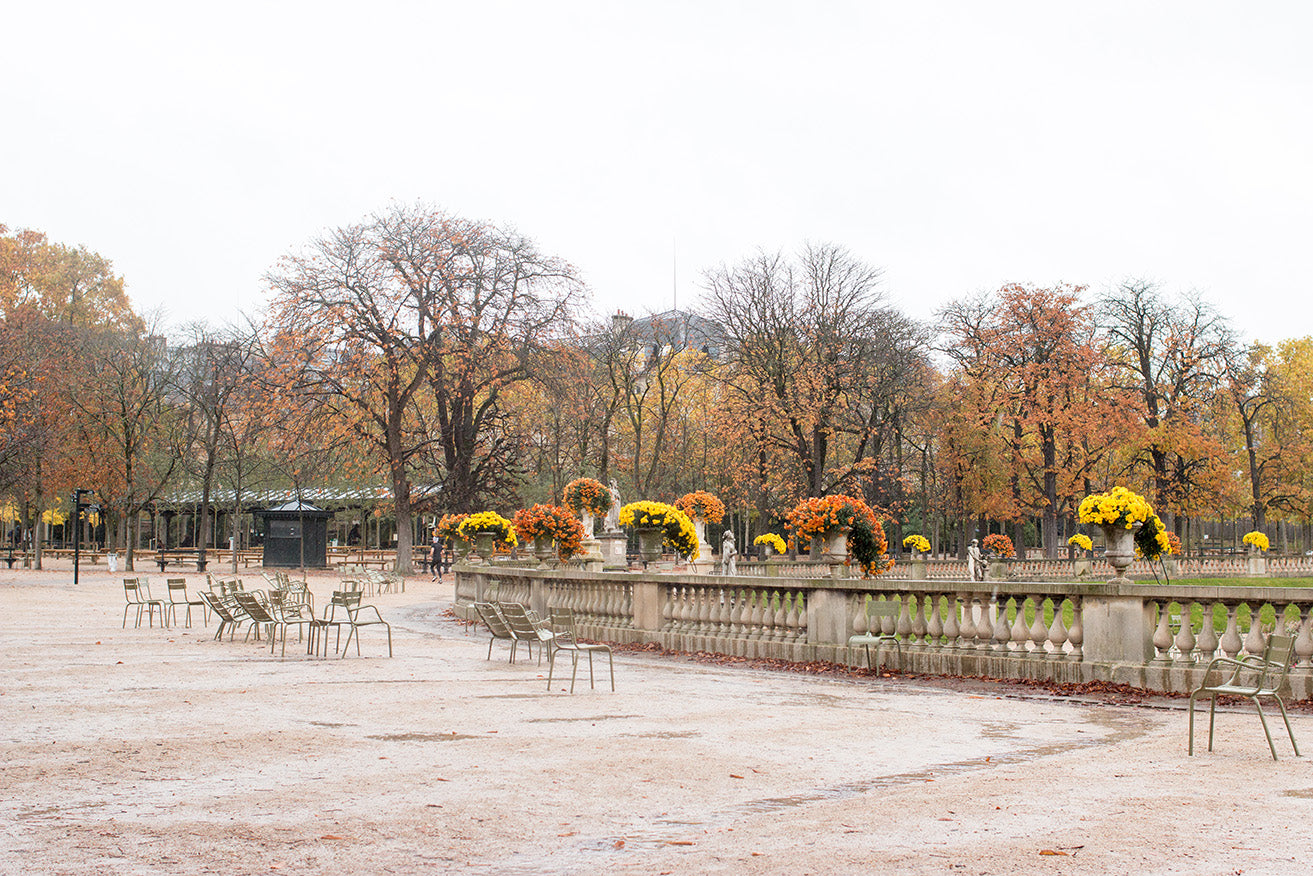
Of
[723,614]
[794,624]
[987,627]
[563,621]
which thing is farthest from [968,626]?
[563,621]

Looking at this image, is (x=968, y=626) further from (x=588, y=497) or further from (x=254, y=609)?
(x=588, y=497)

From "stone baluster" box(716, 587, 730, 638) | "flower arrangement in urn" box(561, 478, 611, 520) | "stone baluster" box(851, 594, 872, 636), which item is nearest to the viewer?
"stone baluster" box(851, 594, 872, 636)

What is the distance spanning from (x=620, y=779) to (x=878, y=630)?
8136 millimetres

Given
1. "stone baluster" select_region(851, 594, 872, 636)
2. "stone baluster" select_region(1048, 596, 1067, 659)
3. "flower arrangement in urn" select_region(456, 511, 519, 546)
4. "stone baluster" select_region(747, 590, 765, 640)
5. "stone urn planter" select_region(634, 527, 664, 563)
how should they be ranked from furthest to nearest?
"flower arrangement in urn" select_region(456, 511, 519, 546) → "stone urn planter" select_region(634, 527, 664, 563) → "stone baluster" select_region(747, 590, 765, 640) → "stone baluster" select_region(851, 594, 872, 636) → "stone baluster" select_region(1048, 596, 1067, 659)

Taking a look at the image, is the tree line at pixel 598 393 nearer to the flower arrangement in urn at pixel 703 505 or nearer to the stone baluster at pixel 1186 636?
the flower arrangement in urn at pixel 703 505

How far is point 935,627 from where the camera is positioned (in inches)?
552

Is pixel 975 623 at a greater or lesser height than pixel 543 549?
lesser

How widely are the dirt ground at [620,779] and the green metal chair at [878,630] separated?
3.44 ft

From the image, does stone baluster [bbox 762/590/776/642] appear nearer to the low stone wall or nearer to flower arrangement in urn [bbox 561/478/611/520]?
the low stone wall

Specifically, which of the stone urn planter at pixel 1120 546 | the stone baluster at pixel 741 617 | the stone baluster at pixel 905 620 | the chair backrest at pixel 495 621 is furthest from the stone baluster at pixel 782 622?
the stone urn planter at pixel 1120 546

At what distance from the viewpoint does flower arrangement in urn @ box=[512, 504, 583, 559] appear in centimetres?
2406

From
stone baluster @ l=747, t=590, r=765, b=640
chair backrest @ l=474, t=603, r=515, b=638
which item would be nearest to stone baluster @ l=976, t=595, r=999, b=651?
stone baluster @ l=747, t=590, r=765, b=640

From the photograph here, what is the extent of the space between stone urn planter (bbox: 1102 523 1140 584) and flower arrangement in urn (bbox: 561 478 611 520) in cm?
1242

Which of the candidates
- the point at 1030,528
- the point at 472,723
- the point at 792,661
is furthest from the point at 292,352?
the point at 1030,528
